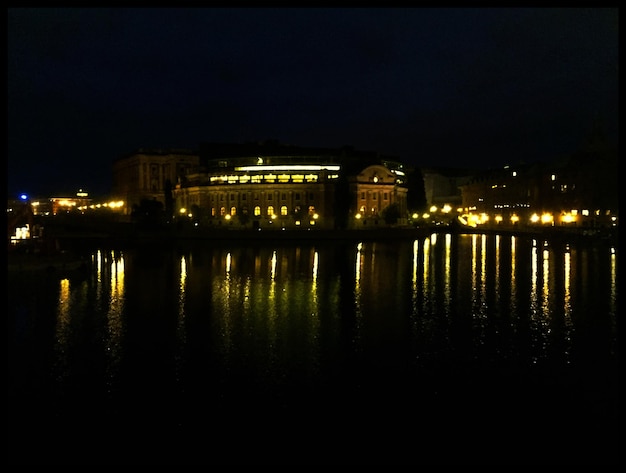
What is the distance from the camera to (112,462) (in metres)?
7.31

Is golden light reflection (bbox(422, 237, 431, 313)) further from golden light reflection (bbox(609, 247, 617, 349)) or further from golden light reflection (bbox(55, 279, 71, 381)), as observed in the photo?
golden light reflection (bbox(55, 279, 71, 381))

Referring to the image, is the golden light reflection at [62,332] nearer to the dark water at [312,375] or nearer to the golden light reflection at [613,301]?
the dark water at [312,375]

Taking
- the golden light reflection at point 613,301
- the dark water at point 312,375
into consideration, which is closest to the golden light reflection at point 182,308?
the dark water at point 312,375

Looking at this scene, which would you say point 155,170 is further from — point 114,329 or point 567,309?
point 567,309

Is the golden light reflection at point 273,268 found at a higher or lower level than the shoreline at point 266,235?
lower

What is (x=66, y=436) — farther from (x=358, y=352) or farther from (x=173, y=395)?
(x=358, y=352)

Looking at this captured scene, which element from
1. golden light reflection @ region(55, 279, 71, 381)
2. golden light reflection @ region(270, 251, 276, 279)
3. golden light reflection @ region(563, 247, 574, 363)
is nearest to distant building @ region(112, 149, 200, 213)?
golden light reflection @ region(270, 251, 276, 279)

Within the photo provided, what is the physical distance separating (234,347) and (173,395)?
2.88m

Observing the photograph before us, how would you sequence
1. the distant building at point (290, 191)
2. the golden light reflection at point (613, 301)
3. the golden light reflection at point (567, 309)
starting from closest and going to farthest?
1. the golden light reflection at point (567, 309)
2. the golden light reflection at point (613, 301)
3. the distant building at point (290, 191)

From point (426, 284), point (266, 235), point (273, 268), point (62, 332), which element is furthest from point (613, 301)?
point (266, 235)

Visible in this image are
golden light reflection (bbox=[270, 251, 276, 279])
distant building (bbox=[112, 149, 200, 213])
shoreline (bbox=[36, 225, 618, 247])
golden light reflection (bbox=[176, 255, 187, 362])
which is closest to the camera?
golden light reflection (bbox=[176, 255, 187, 362])

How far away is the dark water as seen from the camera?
7.74 metres

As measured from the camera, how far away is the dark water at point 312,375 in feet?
25.4

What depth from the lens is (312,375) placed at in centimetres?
1033
